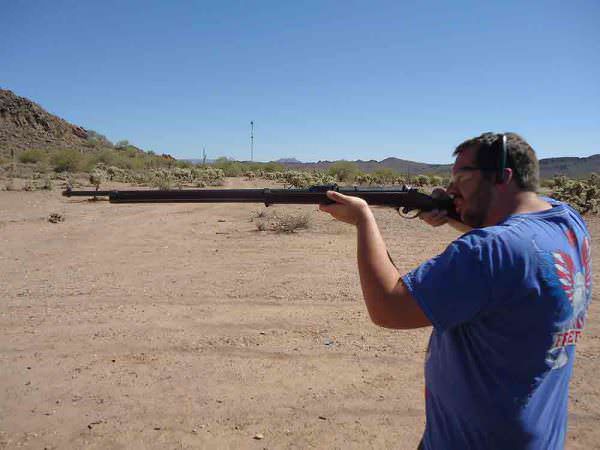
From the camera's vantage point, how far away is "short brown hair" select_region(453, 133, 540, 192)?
1.52 m

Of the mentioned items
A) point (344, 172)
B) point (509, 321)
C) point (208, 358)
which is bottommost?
point (208, 358)

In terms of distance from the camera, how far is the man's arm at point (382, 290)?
4.56 feet

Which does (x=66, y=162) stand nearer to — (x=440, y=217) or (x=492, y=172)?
(x=440, y=217)

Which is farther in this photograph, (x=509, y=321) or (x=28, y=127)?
(x=28, y=127)

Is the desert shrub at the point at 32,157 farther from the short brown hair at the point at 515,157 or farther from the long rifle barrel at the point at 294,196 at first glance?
the short brown hair at the point at 515,157

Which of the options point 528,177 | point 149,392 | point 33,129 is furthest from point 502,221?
point 33,129

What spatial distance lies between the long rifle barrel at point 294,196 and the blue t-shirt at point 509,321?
37.8 inches

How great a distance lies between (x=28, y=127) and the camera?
198 ft

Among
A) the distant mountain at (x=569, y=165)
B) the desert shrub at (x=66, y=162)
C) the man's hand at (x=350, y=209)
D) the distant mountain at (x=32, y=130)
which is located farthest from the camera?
the distant mountain at (x=569, y=165)

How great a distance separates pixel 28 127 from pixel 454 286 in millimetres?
71328

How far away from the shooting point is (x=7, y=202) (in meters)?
16.7

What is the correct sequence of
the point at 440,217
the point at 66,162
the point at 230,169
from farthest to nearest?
the point at 230,169 → the point at 66,162 → the point at 440,217

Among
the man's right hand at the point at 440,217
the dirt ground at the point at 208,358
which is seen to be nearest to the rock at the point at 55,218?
the dirt ground at the point at 208,358

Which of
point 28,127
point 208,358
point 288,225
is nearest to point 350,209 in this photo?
point 208,358
